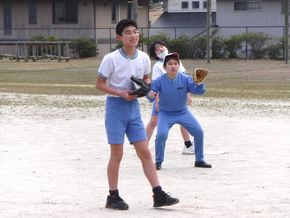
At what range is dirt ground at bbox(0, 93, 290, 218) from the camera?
7.53 metres

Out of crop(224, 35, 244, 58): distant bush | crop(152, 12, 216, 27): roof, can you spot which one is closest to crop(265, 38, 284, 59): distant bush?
crop(224, 35, 244, 58): distant bush

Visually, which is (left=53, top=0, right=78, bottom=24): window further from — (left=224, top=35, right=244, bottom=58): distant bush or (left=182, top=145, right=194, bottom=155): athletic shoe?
(left=182, top=145, right=194, bottom=155): athletic shoe

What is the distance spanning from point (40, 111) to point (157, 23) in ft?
168

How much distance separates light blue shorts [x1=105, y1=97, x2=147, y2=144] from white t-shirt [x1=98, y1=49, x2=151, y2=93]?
0.50ft

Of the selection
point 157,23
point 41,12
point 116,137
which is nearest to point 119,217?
point 116,137

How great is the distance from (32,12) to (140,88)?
49.5m

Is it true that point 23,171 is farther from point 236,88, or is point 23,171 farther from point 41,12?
point 41,12

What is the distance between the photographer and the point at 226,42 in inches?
1876

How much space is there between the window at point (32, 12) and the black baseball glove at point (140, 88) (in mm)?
49072

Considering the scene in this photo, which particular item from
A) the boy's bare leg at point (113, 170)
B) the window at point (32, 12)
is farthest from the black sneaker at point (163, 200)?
the window at point (32, 12)

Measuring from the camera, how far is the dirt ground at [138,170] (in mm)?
7531

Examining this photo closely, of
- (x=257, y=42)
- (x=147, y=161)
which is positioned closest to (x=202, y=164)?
(x=147, y=161)

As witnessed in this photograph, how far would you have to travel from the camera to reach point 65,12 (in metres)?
55.0

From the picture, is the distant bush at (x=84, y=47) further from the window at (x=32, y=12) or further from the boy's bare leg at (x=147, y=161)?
the boy's bare leg at (x=147, y=161)
